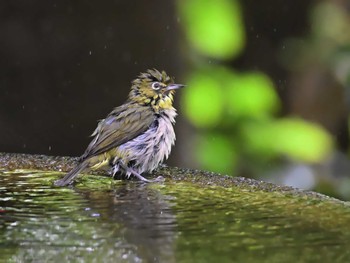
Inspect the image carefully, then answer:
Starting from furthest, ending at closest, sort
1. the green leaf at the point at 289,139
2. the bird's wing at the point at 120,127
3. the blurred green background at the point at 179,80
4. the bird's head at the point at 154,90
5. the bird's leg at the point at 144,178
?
the green leaf at the point at 289,139
the blurred green background at the point at 179,80
the bird's head at the point at 154,90
the bird's wing at the point at 120,127
the bird's leg at the point at 144,178

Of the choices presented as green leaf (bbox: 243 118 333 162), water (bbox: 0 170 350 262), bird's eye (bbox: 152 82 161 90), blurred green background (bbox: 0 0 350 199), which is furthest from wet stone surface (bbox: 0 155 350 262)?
green leaf (bbox: 243 118 333 162)

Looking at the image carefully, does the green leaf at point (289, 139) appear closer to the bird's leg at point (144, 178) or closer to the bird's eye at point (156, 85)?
the bird's eye at point (156, 85)

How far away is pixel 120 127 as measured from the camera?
5535 mm

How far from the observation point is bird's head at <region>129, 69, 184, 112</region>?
589 centimetres

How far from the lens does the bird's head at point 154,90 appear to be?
589 centimetres

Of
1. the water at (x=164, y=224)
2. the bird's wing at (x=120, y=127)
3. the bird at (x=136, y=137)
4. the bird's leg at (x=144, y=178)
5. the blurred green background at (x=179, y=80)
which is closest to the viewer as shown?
the water at (x=164, y=224)

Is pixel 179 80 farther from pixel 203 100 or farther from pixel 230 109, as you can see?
pixel 230 109

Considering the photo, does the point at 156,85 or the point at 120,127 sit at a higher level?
the point at 156,85

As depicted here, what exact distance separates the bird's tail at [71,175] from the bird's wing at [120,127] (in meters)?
0.27

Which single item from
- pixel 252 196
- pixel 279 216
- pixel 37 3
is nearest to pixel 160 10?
pixel 37 3

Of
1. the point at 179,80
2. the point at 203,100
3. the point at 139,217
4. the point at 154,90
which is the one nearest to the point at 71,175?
the point at 139,217

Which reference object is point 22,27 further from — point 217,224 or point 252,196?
point 217,224

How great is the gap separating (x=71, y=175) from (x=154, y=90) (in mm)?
1321

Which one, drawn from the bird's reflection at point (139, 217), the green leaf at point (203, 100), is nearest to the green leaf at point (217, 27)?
the green leaf at point (203, 100)
